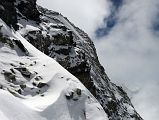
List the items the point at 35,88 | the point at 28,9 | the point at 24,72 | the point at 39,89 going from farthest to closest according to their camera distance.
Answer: the point at 28,9 < the point at 24,72 < the point at 39,89 < the point at 35,88

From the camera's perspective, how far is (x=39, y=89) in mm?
30688

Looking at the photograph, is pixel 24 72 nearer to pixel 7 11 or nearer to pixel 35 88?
pixel 35 88

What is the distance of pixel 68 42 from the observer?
6031 cm

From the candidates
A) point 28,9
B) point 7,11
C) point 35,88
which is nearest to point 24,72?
point 35,88

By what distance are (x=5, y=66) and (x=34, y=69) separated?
266cm

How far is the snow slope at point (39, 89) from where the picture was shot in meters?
28.2

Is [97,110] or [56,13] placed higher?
[56,13]

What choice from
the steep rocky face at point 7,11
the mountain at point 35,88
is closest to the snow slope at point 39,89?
the mountain at point 35,88

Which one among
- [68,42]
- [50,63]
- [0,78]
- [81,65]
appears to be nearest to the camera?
[0,78]

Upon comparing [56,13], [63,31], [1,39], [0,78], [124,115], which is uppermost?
[56,13]

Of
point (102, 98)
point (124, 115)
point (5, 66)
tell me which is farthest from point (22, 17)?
point (124, 115)

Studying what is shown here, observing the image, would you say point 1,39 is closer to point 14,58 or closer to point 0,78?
point 14,58

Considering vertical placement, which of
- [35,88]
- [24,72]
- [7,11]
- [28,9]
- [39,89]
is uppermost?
[28,9]

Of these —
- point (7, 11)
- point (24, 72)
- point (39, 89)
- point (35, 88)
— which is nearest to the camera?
point (35, 88)
